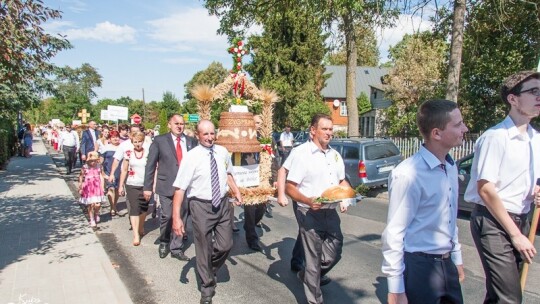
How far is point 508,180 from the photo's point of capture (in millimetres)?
3283

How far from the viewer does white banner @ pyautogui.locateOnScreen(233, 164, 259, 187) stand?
642 cm

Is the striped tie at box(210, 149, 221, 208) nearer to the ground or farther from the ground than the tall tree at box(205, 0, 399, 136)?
nearer to the ground

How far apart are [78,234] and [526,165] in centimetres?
694

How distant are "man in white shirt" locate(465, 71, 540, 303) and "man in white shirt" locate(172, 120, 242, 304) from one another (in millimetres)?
2688

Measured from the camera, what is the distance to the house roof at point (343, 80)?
201 feet

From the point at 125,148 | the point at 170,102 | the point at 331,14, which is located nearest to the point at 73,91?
the point at 331,14

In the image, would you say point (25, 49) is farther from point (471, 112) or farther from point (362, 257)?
point (471, 112)

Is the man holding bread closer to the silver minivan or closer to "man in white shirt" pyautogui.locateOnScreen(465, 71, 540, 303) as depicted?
"man in white shirt" pyautogui.locateOnScreen(465, 71, 540, 303)

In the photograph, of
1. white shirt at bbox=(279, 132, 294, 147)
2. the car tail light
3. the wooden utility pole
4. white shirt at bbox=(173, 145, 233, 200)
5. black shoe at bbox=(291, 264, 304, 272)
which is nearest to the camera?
white shirt at bbox=(173, 145, 233, 200)

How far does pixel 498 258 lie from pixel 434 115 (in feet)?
4.02

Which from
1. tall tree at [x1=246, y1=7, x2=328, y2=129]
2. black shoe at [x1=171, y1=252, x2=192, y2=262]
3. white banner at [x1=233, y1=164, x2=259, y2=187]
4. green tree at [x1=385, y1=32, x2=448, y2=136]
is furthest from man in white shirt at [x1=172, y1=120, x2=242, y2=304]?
tall tree at [x1=246, y1=7, x2=328, y2=129]

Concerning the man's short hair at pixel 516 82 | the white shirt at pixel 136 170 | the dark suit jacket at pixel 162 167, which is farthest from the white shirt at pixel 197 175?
the man's short hair at pixel 516 82

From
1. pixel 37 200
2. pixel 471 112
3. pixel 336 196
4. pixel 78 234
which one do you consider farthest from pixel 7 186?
pixel 471 112

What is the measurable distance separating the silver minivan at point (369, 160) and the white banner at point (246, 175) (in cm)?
720
